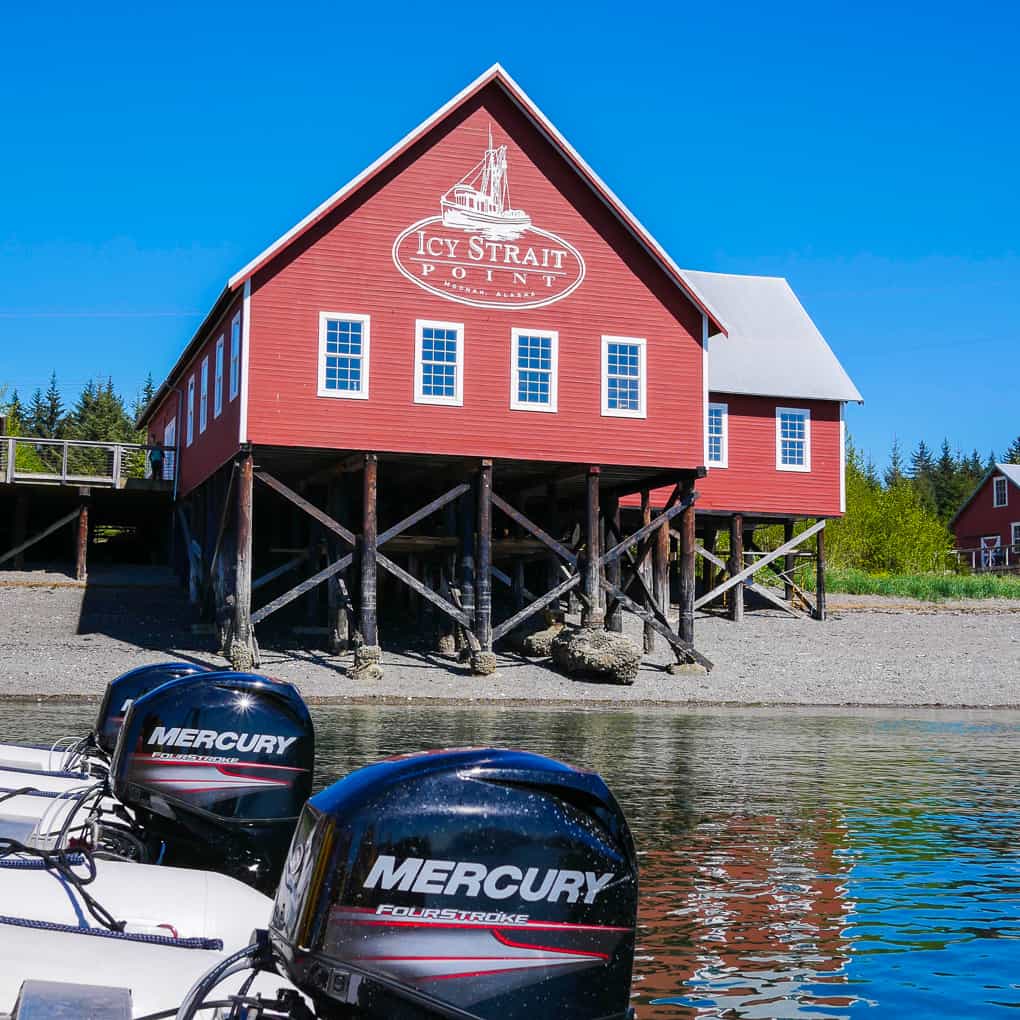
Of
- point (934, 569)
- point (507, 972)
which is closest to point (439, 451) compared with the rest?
point (507, 972)

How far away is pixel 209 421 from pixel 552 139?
10.0 m

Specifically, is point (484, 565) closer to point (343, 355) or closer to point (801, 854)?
point (343, 355)

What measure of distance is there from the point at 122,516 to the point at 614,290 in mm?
20813

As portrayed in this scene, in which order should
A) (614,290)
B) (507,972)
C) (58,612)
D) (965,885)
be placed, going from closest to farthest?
(507,972) → (965,885) → (614,290) → (58,612)

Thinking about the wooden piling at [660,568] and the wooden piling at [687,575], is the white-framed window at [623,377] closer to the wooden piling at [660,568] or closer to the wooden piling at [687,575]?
the wooden piling at [687,575]

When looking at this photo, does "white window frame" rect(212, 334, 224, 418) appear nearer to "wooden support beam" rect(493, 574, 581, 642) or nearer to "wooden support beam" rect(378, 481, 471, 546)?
"wooden support beam" rect(378, 481, 471, 546)

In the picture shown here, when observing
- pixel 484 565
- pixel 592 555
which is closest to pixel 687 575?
pixel 592 555

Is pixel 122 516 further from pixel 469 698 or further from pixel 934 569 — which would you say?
pixel 934 569

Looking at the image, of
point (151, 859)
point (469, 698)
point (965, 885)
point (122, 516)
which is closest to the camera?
point (151, 859)

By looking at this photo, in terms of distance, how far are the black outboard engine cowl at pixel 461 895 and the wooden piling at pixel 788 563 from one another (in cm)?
3442

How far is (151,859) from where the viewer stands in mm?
7449

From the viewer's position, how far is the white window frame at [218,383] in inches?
1184

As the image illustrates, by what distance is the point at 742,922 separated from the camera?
8.13m

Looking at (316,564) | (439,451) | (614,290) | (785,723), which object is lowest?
(785,723)
